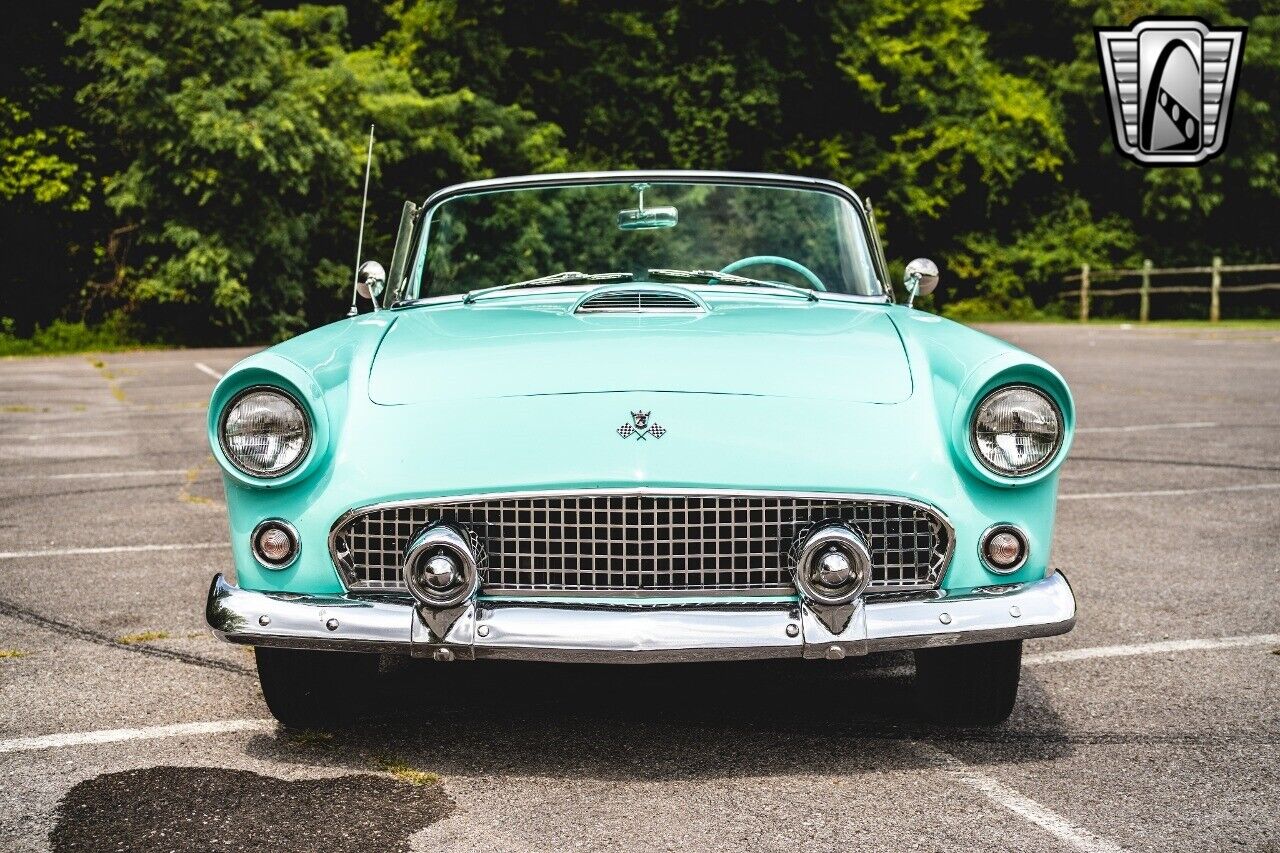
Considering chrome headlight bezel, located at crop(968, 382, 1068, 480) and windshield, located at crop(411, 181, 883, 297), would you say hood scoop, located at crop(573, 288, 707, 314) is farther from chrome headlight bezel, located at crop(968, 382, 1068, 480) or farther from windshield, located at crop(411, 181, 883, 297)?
chrome headlight bezel, located at crop(968, 382, 1068, 480)

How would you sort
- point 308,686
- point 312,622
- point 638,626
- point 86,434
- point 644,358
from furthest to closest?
point 86,434, point 308,686, point 644,358, point 312,622, point 638,626

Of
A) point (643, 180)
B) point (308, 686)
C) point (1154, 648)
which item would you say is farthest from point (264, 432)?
point (1154, 648)

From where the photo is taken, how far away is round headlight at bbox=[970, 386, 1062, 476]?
344 cm

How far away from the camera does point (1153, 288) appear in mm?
34219

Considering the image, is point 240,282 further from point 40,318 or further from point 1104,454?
point 1104,454

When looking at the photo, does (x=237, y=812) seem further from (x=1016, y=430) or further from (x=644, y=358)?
(x=1016, y=430)

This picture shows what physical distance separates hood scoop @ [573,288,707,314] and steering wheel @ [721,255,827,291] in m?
0.75

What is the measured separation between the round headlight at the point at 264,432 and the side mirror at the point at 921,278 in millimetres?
2172

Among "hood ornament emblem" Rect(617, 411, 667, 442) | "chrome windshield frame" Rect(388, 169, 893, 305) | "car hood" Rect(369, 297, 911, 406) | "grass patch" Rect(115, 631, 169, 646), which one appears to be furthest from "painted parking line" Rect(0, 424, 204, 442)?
"hood ornament emblem" Rect(617, 411, 667, 442)

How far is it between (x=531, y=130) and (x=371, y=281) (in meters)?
25.2

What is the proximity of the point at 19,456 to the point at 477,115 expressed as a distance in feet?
63.9

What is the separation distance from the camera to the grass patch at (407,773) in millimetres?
3352

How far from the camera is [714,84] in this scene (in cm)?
3212

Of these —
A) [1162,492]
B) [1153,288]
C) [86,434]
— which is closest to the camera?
[1162,492]
